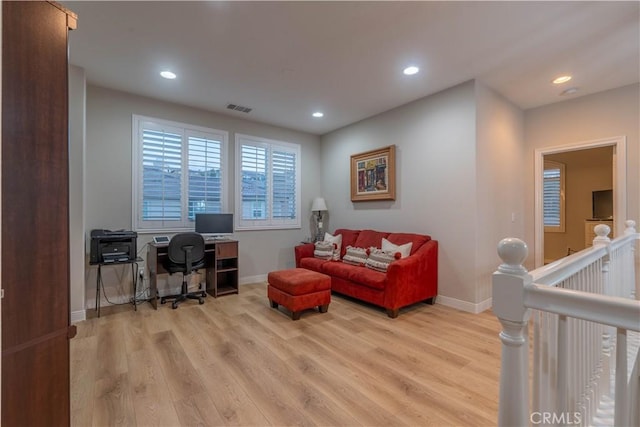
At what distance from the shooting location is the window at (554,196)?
596cm

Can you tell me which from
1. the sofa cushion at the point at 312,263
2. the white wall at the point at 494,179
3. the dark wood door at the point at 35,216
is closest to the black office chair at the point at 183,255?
the sofa cushion at the point at 312,263

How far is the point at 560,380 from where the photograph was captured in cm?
88

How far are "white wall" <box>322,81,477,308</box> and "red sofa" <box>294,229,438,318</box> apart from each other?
0.19 metres

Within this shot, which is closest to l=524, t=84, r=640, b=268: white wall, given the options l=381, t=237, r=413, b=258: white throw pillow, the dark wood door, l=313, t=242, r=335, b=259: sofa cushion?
l=381, t=237, r=413, b=258: white throw pillow

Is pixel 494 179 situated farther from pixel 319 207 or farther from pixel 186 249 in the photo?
pixel 186 249

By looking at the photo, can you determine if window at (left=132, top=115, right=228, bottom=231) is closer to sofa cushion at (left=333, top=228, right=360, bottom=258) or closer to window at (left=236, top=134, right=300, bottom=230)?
window at (left=236, top=134, right=300, bottom=230)

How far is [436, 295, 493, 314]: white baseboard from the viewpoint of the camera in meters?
3.33

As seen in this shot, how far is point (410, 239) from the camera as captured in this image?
3.78m

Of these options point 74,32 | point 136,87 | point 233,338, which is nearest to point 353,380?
point 233,338

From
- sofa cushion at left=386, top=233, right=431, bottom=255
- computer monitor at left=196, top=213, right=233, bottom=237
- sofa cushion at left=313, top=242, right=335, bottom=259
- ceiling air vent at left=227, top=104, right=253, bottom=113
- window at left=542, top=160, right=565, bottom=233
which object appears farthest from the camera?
window at left=542, top=160, right=565, bottom=233

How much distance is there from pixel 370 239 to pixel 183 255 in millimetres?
2590

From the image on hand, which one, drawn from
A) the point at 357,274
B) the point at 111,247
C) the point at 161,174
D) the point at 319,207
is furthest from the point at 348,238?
the point at 111,247

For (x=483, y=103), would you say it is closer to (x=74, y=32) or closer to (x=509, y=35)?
(x=509, y=35)

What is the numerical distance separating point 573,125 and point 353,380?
4.37m
